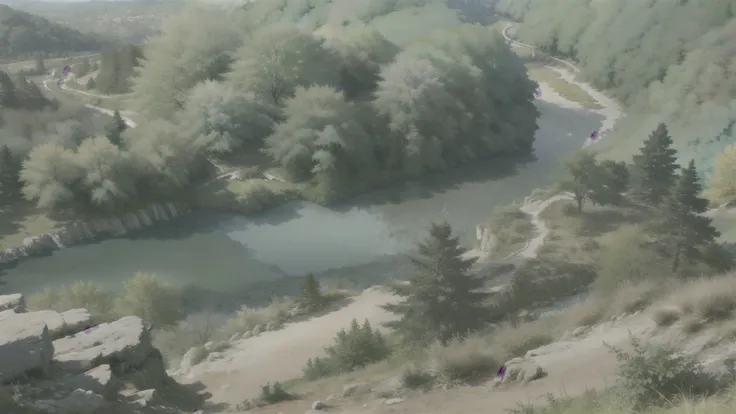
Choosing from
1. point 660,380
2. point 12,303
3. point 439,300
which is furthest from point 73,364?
point 660,380

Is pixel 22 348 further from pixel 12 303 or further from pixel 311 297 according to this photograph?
pixel 311 297

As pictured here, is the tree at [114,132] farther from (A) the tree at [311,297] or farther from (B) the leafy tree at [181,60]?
(A) the tree at [311,297]

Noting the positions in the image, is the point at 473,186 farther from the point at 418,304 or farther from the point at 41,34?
the point at 41,34

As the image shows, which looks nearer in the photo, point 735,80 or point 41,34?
point 735,80

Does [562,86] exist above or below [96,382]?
above

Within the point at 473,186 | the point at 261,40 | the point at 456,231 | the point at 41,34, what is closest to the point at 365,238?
the point at 456,231
